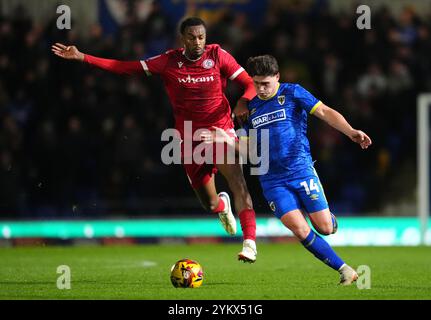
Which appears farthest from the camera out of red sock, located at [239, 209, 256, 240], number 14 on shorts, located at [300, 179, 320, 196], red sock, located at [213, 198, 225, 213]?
red sock, located at [213, 198, 225, 213]

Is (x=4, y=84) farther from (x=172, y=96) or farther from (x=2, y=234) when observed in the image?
(x=172, y=96)

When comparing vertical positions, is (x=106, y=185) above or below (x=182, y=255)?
above

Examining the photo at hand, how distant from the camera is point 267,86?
9.30 meters

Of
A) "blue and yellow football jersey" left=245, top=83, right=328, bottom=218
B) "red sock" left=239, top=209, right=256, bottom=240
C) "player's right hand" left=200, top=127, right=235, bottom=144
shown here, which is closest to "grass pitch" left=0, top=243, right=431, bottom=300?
"red sock" left=239, top=209, right=256, bottom=240

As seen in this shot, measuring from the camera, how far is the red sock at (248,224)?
9852mm

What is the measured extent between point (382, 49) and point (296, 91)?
837cm

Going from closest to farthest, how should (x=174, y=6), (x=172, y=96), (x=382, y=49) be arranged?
1. (x=172, y=96)
2. (x=382, y=49)
3. (x=174, y=6)

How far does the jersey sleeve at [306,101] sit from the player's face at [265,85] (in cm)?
22

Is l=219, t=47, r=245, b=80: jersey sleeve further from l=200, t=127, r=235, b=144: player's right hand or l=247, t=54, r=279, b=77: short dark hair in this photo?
l=247, t=54, r=279, b=77: short dark hair

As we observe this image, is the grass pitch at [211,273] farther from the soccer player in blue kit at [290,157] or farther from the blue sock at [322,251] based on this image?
the soccer player in blue kit at [290,157]

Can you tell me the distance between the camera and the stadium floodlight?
1642cm

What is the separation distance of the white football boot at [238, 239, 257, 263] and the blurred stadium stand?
6.22 metres
